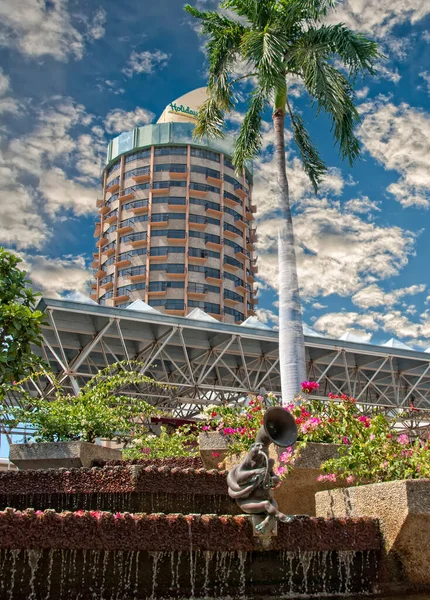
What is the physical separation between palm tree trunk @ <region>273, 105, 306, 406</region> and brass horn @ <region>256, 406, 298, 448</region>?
5.72 meters

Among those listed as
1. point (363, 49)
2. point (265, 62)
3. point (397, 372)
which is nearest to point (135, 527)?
point (265, 62)

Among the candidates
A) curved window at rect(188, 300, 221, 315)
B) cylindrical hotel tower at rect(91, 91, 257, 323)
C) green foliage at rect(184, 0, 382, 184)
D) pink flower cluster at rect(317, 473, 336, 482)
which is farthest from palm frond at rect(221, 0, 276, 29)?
cylindrical hotel tower at rect(91, 91, 257, 323)

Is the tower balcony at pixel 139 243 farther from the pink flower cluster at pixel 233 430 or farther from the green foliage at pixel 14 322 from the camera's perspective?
the pink flower cluster at pixel 233 430

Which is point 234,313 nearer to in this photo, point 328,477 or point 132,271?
point 132,271

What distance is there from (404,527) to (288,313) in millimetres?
7474

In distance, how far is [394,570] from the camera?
254 inches

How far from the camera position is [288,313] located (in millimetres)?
13469

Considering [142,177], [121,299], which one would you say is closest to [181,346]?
[121,299]

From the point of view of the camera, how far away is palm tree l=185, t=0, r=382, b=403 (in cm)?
1391

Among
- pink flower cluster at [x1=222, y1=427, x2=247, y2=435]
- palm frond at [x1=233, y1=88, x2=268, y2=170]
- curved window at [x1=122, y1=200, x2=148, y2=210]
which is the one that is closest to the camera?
pink flower cluster at [x1=222, y1=427, x2=247, y2=435]

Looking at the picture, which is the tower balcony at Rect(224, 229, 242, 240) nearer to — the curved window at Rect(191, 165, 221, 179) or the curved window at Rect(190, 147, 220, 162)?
the curved window at Rect(191, 165, 221, 179)

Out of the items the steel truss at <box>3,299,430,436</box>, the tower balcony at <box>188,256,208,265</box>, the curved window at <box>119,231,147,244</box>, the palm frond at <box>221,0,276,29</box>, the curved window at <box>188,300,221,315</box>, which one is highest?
the curved window at <box>119,231,147,244</box>

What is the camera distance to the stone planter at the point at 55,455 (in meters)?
9.70

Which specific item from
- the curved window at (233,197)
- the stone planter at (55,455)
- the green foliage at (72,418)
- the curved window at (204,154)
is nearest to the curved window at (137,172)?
the curved window at (204,154)
